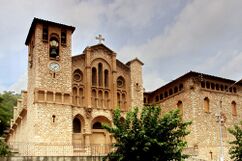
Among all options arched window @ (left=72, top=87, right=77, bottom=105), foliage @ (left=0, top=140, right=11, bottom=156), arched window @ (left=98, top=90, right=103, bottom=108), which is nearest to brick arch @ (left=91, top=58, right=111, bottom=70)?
arched window @ (left=98, top=90, right=103, bottom=108)

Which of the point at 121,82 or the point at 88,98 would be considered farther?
the point at 121,82

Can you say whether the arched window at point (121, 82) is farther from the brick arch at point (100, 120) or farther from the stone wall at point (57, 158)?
the stone wall at point (57, 158)

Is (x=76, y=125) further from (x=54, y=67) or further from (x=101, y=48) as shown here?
(x=101, y=48)

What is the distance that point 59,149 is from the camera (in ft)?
95.7

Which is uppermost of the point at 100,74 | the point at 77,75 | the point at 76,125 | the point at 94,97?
the point at 100,74

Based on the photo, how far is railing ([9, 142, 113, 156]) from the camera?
2744cm

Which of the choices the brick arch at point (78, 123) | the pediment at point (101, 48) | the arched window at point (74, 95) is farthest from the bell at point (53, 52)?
the brick arch at point (78, 123)

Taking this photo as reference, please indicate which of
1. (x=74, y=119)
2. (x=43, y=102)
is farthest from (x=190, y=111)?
(x=43, y=102)

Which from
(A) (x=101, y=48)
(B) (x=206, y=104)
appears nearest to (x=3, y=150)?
(A) (x=101, y=48)

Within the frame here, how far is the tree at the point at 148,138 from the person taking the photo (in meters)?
19.1

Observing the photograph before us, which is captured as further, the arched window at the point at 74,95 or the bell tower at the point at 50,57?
the arched window at the point at 74,95

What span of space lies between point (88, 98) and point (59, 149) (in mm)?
5998

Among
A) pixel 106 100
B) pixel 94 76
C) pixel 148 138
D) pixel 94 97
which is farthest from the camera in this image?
pixel 94 76

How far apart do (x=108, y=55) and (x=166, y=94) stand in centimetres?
843
